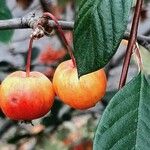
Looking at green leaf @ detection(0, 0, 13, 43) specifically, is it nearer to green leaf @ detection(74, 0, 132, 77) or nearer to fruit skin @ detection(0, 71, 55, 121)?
fruit skin @ detection(0, 71, 55, 121)

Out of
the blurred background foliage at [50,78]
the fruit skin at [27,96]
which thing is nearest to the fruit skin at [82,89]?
the fruit skin at [27,96]

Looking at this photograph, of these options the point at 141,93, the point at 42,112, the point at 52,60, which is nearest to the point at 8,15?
the point at 52,60

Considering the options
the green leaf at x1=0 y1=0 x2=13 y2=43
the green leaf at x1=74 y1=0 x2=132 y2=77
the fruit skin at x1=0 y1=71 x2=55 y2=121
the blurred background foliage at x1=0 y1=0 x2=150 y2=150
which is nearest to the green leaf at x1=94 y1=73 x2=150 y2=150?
the green leaf at x1=74 y1=0 x2=132 y2=77

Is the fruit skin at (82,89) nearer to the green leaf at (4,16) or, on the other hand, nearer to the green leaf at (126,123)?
the green leaf at (126,123)

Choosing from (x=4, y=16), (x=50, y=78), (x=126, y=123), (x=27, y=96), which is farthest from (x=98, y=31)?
(x=50, y=78)

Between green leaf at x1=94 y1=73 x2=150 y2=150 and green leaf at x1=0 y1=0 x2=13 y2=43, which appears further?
green leaf at x1=0 y1=0 x2=13 y2=43

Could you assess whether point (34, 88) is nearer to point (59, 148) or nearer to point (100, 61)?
point (100, 61)

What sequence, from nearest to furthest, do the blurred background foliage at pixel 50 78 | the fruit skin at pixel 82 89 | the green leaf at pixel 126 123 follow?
the green leaf at pixel 126 123
the fruit skin at pixel 82 89
the blurred background foliage at pixel 50 78
